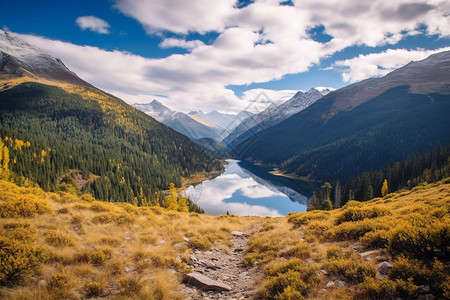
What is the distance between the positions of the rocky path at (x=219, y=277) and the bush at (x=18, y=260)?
5697 millimetres

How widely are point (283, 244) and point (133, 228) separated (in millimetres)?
10277

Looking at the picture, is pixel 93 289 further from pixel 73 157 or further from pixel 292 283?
pixel 73 157

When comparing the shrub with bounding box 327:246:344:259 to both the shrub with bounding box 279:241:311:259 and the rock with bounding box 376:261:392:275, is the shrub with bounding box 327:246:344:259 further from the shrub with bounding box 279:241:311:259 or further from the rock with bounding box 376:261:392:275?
the rock with bounding box 376:261:392:275

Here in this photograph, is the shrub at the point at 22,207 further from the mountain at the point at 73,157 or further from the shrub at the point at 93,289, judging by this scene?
the mountain at the point at 73,157

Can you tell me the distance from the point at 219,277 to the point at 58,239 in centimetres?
819

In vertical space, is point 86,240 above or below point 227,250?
above

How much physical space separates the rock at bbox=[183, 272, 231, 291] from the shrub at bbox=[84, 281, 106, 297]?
3489mm

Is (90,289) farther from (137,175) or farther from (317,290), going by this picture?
(137,175)

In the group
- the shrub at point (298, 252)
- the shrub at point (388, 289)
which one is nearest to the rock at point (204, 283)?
the shrub at point (298, 252)

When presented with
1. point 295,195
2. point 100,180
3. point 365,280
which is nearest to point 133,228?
point 365,280

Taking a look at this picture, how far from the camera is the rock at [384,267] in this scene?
707cm

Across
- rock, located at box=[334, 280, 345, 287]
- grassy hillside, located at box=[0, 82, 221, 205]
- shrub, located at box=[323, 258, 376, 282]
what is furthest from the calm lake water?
rock, located at box=[334, 280, 345, 287]

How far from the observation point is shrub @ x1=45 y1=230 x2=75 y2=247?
372 inches

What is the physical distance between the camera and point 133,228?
1388 centimetres
